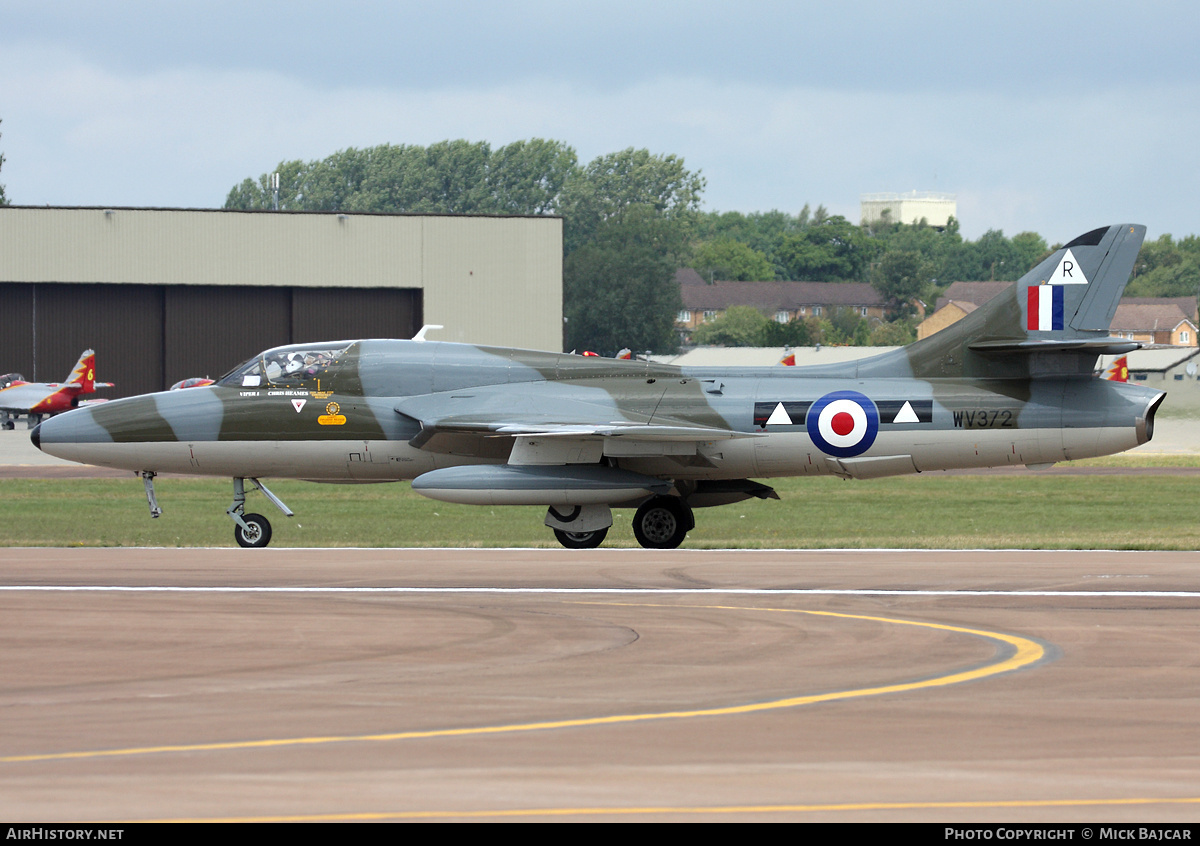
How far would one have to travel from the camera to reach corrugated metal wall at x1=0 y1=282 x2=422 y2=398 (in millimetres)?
64375

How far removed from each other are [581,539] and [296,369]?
503 centimetres

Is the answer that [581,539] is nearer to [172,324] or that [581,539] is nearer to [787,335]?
[172,324]

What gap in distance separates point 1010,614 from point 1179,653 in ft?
6.72

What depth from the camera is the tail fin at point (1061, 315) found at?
1922 cm

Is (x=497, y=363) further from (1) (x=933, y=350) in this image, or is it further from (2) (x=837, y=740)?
(2) (x=837, y=740)

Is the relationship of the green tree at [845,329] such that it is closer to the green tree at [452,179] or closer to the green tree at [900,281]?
the green tree at [900,281]

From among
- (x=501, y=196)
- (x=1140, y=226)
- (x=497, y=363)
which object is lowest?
(x=497, y=363)

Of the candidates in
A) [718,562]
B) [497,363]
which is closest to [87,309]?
[497,363]

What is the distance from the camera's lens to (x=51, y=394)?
57625mm

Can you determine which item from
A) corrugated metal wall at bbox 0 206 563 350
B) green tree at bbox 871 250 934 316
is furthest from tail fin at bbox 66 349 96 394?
green tree at bbox 871 250 934 316

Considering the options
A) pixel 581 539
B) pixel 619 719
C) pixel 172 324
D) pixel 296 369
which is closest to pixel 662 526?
pixel 581 539

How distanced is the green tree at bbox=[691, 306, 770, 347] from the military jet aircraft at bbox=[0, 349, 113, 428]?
88.7 m

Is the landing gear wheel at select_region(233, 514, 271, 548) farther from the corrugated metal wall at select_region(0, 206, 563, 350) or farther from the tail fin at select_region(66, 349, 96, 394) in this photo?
the corrugated metal wall at select_region(0, 206, 563, 350)

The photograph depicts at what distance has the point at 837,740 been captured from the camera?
790 centimetres
